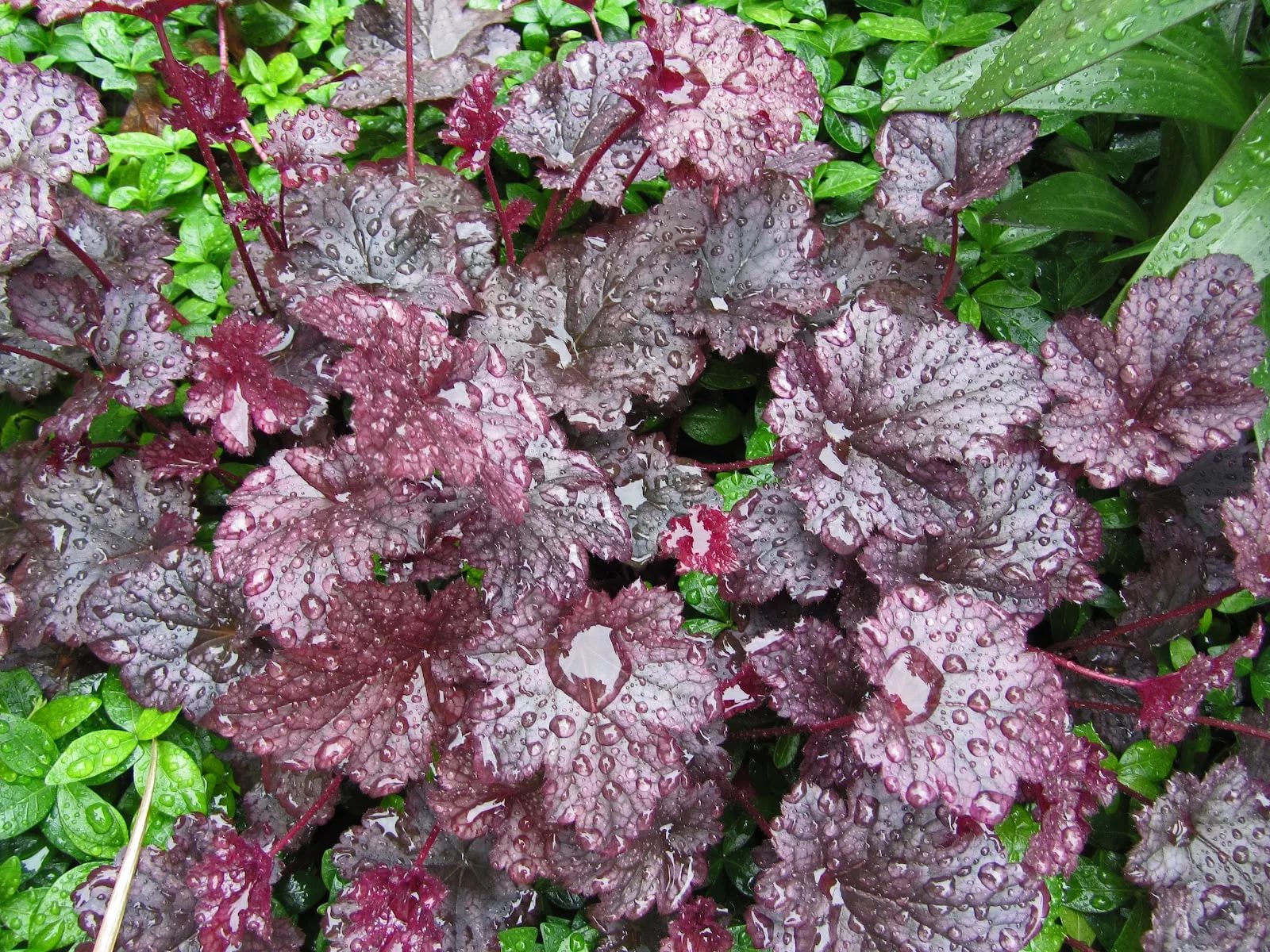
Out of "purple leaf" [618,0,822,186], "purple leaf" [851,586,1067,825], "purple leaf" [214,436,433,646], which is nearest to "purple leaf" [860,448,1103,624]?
"purple leaf" [851,586,1067,825]

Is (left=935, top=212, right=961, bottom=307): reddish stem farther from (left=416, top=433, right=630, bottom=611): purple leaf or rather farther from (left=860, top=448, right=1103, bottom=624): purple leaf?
(left=416, top=433, right=630, bottom=611): purple leaf

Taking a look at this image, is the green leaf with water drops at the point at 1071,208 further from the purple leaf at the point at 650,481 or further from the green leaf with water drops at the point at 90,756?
the green leaf with water drops at the point at 90,756

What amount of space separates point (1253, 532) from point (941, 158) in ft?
2.82

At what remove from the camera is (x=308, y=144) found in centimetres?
166

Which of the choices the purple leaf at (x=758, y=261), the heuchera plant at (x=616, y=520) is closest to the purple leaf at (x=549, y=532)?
the heuchera plant at (x=616, y=520)

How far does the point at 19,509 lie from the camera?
5.44 feet

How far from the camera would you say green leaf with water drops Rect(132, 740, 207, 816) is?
5.13ft

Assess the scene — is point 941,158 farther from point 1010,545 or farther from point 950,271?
point 1010,545

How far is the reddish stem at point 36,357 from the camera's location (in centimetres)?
167

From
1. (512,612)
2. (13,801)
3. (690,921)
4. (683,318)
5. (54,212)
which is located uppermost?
(54,212)

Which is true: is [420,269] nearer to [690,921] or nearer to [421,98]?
[421,98]

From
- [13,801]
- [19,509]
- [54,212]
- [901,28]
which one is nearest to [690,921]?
[13,801]

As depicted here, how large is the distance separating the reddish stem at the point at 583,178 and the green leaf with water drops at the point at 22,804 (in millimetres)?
1339

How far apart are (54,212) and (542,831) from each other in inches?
49.1
